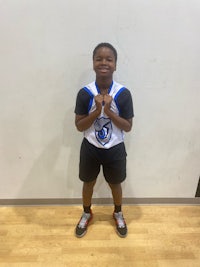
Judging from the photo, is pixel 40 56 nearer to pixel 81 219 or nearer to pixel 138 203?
pixel 81 219

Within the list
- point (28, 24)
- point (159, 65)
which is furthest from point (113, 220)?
point (28, 24)

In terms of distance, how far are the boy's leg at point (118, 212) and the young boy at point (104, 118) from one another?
8cm

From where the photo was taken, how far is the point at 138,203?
6.56 ft

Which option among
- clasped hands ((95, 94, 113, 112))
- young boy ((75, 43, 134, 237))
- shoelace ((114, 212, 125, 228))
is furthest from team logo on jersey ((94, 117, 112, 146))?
shoelace ((114, 212, 125, 228))

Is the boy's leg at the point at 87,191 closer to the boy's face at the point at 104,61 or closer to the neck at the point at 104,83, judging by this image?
the neck at the point at 104,83

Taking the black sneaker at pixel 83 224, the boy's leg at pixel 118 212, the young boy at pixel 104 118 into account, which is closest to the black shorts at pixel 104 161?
the young boy at pixel 104 118

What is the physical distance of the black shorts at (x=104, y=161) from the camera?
150 centimetres

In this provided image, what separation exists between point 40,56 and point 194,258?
1.55 m

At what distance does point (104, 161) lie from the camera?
59.8 inches

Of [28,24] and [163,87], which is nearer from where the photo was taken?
[28,24]

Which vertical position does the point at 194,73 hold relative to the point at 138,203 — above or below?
above

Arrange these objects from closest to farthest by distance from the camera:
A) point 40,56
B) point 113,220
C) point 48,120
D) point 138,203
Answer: point 40,56 < point 48,120 < point 113,220 < point 138,203

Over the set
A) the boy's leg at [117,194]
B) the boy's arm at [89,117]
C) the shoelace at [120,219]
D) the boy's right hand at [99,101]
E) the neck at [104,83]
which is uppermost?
the neck at [104,83]

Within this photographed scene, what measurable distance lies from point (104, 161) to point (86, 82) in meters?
0.51
